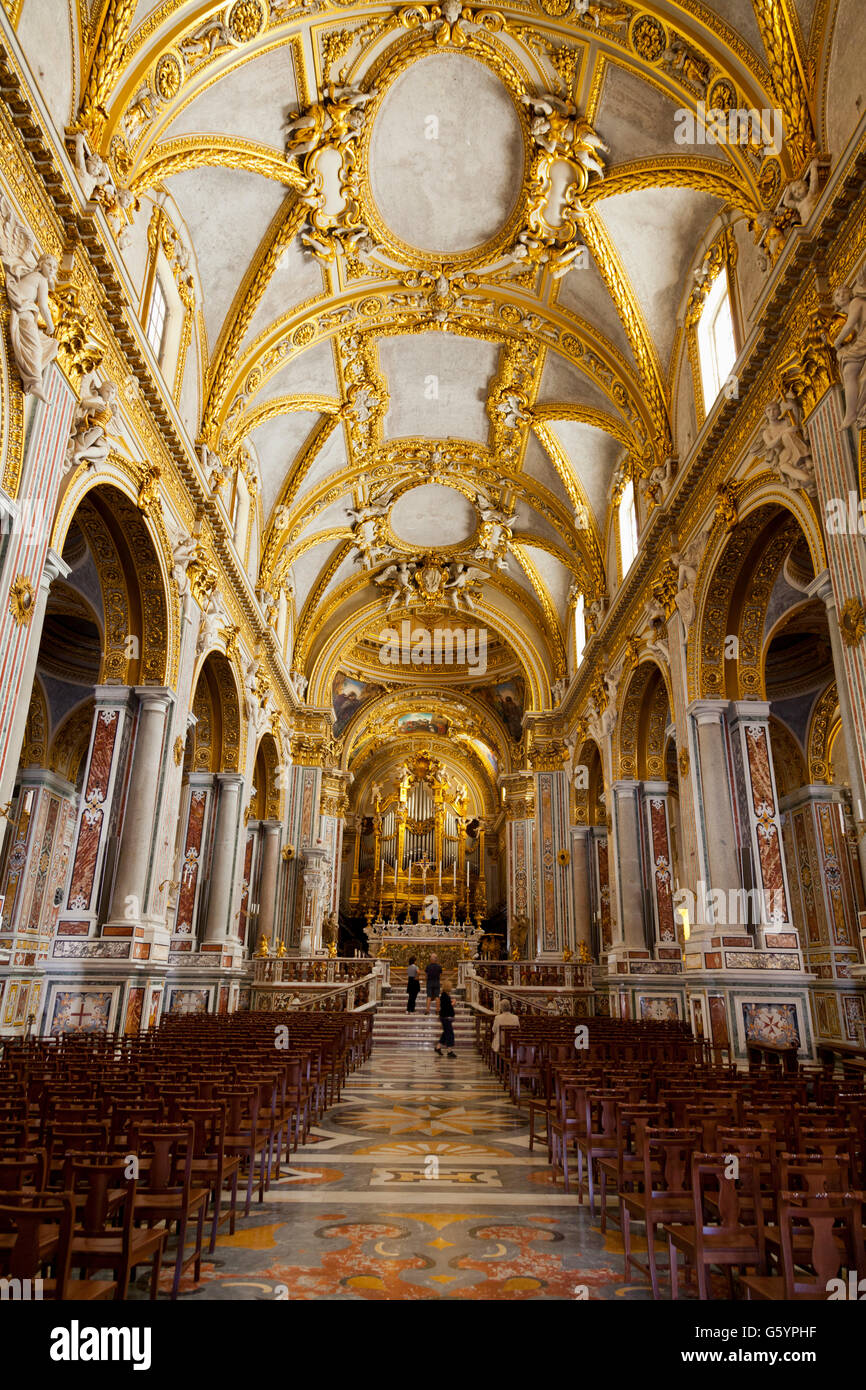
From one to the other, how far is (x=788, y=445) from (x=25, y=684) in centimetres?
877

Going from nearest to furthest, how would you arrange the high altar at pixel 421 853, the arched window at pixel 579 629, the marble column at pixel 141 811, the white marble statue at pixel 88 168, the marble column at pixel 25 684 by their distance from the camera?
the marble column at pixel 25 684 → the white marble statue at pixel 88 168 → the marble column at pixel 141 811 → the arched window at pixel 579 629 → the high altar at pixel 421 853

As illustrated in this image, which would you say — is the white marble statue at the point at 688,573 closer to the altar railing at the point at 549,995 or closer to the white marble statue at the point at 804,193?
the white marble statue at the point at 804,193

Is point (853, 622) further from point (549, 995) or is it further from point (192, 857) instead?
point (549, 995)

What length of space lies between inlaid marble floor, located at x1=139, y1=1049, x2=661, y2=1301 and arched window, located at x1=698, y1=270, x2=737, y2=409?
442 inches

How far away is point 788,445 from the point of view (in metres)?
10.4

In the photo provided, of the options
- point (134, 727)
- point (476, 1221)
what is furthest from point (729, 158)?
point (476, 1221)

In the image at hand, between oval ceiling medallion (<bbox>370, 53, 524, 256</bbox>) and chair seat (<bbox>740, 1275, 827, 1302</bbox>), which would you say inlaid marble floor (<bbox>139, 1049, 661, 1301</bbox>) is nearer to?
chair seat (<bbox>740, 1275, 827, 1302</bbox>)

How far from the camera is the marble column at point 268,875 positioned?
2395 centimetres

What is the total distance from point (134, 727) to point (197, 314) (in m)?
7.19

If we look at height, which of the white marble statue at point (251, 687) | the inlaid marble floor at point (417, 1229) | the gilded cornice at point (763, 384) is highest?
the gilded cornice at point (763, 384)

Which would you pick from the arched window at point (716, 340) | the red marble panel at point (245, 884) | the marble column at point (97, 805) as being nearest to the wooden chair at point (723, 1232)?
the marble column at point (97, 805)

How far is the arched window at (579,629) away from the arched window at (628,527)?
4861mm

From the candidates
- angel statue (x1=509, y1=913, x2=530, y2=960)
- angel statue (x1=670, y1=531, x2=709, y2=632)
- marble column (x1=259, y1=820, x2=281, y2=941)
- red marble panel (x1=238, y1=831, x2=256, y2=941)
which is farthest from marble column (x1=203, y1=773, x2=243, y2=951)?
angel statue (x1=509, y1=913, x2=530, y2=960)

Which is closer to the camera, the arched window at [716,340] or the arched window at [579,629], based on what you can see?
the arched window at [716,340]
